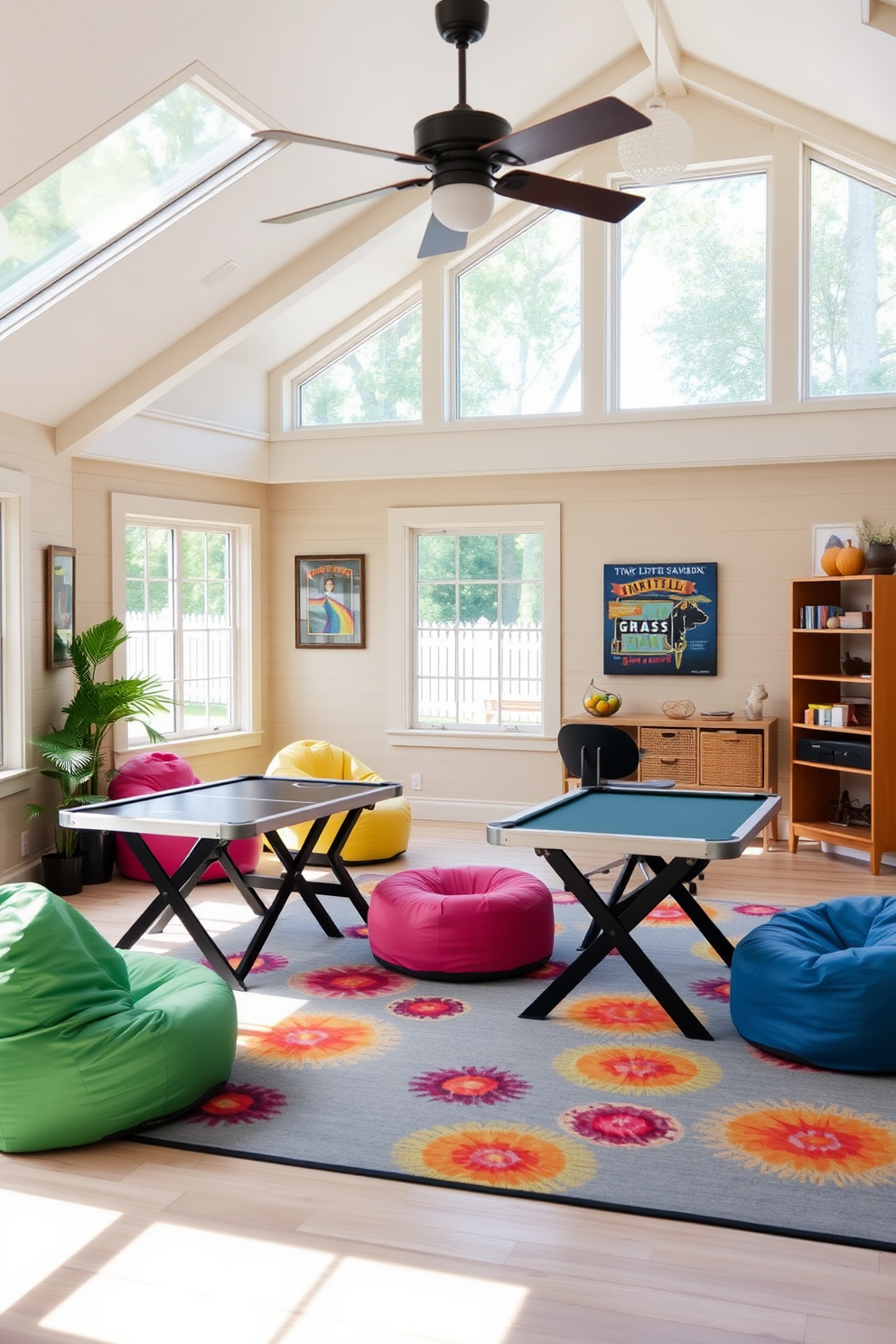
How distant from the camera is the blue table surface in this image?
4180mm

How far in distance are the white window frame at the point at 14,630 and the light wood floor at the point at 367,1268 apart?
345 centimetres

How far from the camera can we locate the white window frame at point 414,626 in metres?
8.12

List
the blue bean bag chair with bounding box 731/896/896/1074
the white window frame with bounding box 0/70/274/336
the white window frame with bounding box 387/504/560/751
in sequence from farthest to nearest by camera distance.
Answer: the white window frame with bounding box 387/504/560/751, the white window frame with bounding box 0/70/274/336, the blue bean bag chair with bounding box 731/896/896/1074

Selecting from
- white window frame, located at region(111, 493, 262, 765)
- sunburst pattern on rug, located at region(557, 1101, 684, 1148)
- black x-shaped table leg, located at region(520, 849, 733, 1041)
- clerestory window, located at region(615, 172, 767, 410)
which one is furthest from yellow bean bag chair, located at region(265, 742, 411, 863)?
sunburst pattern on rug, located at region(557, 1101, 684, 1148)

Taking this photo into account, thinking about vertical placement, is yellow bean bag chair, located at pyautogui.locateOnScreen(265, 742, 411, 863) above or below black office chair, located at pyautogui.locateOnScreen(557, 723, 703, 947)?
below

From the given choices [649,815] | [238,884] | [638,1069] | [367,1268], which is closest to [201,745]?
[238,884]

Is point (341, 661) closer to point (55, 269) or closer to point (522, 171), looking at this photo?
point (55, 269)

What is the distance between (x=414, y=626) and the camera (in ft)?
28.2

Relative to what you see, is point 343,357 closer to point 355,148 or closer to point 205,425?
point 205,425

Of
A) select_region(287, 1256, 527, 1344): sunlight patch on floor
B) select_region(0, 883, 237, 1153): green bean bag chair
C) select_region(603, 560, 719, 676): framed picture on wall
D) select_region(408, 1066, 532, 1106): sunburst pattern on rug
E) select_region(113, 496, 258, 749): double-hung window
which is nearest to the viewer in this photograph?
select_region(287, 1256, 527, 1344): sunlight patch on floor

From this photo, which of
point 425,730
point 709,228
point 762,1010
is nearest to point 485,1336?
point 762,1010

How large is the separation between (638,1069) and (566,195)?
284cm

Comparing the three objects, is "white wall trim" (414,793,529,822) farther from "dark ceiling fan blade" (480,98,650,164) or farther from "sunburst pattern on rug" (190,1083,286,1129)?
"dark ceiling fan blade" (480,98,650,164)

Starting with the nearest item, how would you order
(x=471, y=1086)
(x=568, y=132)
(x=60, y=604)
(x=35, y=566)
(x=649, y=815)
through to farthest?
(x=568, y=132)
(x=471, y=1086)
(x=649, y=815)
(x=35, y=566)
(x=60, y=604)
